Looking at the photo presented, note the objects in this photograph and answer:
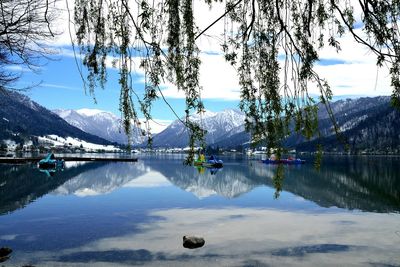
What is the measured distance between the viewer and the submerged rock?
2157 centimetres

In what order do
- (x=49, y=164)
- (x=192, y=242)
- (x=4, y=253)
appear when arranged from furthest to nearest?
1. (x=49, y=164)
2. (x=192, y=242)
3. (x=4, y=253)

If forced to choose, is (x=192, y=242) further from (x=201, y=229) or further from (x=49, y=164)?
(x=49, y=164)

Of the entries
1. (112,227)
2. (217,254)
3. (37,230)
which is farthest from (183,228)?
(37,230)

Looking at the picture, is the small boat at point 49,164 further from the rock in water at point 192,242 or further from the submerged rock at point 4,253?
the rock in water at point 192,242

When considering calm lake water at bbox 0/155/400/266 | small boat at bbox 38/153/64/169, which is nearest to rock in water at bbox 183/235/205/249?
calm lake water at bbox 0/155/400/266

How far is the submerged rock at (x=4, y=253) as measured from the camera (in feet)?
70.8

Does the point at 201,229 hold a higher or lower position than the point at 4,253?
lower

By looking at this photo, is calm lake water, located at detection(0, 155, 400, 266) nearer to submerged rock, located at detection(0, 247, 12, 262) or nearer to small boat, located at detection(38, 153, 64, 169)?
submerged rock, located at detection(0, 247, 12, 262)

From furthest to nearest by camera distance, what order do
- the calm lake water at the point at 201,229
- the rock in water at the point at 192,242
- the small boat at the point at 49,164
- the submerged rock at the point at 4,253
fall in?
the small boat at the point at 49,164, the rock in water at the point at 192,242, the calm lake water at the point at 201,229, the submerged rock at the point at 4,253

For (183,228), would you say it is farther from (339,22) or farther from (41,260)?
(339,22)

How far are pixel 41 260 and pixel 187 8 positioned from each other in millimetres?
20792

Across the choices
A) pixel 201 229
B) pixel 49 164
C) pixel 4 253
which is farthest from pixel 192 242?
pixel 49 164

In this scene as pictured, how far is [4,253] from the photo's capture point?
2256 centimetres

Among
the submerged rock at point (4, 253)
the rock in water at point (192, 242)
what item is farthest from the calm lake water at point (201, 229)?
the rock in water at point (192, 242)
